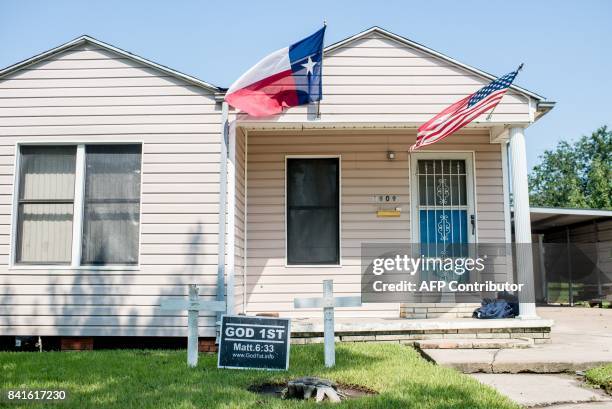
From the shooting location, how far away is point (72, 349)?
6.91 m

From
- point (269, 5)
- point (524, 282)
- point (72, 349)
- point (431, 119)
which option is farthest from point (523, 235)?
point (72, 349)

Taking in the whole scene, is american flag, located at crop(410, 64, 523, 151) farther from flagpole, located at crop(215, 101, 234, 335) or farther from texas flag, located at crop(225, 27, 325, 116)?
flagpole, located at crop(215, 101, 234, 335)

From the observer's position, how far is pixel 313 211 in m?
8.34

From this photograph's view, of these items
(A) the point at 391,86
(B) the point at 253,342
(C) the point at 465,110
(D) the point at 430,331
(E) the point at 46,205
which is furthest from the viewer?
(A) the point at 391,86

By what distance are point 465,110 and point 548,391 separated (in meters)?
3.29

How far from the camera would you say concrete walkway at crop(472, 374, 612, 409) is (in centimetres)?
425

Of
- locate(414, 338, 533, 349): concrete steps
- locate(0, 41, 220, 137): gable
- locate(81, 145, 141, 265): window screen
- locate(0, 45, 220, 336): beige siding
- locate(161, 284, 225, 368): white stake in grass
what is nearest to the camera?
locate(161, 284, 225, 368): white stake in grass

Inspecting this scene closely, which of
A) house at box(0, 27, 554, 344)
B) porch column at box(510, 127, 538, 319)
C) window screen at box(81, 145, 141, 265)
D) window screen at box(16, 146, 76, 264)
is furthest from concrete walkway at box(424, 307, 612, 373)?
window screen at box(16, 146, 76, 264)

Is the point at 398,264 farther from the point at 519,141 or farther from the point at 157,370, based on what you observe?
the point at 157,370

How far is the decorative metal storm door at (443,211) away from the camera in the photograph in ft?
27.5

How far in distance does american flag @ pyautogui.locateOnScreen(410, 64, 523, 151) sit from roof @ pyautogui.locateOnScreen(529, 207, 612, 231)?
252 inches

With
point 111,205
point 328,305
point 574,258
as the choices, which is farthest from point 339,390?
point 574,258

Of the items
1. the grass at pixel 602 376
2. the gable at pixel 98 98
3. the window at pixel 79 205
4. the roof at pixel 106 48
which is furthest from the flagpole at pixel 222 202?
the grass at pixel 602 376

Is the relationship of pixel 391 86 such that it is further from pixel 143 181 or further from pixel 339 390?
pixel 339 390
